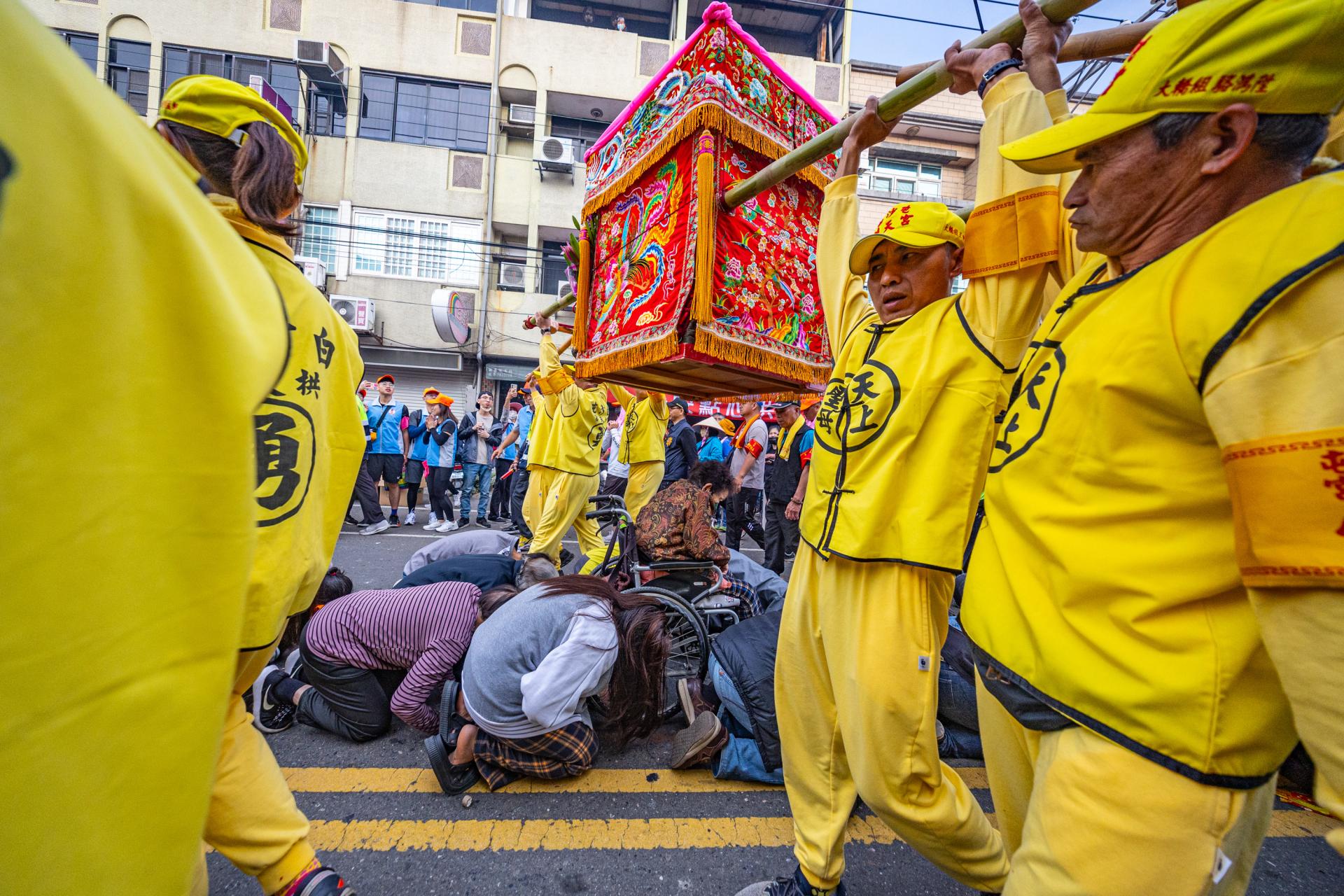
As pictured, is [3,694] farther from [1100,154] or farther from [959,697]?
[959,697]

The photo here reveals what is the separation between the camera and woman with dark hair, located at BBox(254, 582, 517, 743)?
8.79ft

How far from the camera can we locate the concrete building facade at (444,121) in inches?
587

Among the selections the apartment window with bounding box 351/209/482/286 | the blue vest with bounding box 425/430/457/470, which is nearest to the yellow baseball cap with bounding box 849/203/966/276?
the blue vest with bounding box 425/430/457/470

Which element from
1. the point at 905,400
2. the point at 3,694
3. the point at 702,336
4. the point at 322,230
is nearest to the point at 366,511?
the point at 702,336

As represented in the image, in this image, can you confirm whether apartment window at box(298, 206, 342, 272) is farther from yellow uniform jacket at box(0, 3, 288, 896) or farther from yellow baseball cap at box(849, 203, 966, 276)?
yellow uniform jacket at box(0, 3, 288, 896)

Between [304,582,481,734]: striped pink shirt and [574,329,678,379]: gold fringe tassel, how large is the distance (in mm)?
1266

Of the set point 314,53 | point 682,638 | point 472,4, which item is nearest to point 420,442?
point 682,638

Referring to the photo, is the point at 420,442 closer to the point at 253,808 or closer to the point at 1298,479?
the point at 253,808

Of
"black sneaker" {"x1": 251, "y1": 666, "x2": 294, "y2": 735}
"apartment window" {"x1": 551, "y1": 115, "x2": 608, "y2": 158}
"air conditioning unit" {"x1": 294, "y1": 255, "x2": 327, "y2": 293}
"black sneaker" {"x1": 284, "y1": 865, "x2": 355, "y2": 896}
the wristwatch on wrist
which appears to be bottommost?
"black sneaker" {"x1": 251, "y1": 666, "x2": 294, "y2": 735}

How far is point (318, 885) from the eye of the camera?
1556 mm

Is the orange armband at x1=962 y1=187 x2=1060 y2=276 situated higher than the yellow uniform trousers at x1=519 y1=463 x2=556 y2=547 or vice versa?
the orange armband at x1=962 y1=187 x2=1060 y2=276

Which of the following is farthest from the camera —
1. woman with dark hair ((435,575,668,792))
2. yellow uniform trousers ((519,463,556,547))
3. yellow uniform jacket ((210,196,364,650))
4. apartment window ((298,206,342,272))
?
apartment window ((298,206,342,272))

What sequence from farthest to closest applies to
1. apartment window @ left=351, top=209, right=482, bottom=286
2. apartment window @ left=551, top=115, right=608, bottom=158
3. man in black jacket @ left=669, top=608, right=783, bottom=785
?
apartment window @ left=551, top=115, right=608, bottom=158, apartment window @ left=351, top=209, right=482, bottom=286, man in black jacket @ left=669, top=608, right=783, bottom=785

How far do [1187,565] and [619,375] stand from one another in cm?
247
